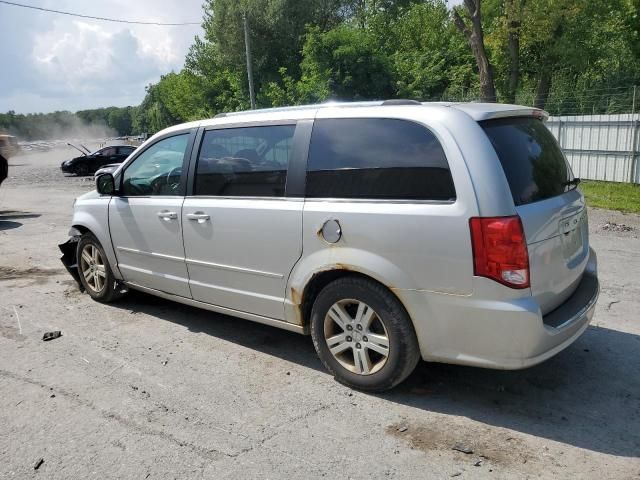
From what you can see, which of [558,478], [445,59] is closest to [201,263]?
[558,478]

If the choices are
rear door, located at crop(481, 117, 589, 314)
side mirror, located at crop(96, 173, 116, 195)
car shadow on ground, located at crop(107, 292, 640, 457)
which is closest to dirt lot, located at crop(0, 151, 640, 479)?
car shadow on ground, located at crop(107, 292, 640, 457)

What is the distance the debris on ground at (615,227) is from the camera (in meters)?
8.73

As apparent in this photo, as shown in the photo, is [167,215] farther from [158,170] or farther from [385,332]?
[385,332]

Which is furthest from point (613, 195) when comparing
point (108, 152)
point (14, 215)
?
point (108, 152)

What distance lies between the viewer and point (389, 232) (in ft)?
10.8

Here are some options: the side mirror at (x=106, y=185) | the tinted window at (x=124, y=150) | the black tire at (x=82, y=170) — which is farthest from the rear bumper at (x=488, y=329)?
the tinted window at (x=124, y=150)

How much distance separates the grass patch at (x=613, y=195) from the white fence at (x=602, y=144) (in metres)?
0.35

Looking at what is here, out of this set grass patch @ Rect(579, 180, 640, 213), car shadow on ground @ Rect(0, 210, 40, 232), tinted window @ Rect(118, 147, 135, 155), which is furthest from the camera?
tinted window @ Rect(118, 147, 135, 155)

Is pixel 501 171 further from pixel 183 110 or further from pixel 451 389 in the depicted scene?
pixel 183 110

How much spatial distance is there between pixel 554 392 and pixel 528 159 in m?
1.51

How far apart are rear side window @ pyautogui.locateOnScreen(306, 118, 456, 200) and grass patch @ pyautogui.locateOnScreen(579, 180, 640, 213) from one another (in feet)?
29.3

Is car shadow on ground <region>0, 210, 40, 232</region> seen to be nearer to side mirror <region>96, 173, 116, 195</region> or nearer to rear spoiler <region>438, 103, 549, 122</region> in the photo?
side mirror <region>96, 173, 116, 195</region>

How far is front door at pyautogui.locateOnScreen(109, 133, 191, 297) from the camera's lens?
465cm

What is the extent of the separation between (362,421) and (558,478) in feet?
3.61
